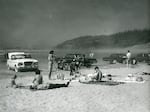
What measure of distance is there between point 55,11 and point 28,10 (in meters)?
0.57

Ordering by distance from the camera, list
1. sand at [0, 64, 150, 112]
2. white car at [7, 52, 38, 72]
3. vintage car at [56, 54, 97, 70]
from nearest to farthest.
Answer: sand at [0, 64, 150, 112], white car at [7, 52, 38, 72], vintage car at [56, 54, 97, 70]

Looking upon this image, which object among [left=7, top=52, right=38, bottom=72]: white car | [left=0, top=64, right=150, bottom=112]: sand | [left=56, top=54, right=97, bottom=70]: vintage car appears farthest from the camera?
[left=56, top=54, right=97, bottom=70]: vintage car

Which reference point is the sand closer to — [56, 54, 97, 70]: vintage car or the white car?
the white car

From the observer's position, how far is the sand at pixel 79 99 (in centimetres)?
451

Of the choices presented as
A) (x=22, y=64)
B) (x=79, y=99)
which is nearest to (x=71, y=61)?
(x=22, y=64)

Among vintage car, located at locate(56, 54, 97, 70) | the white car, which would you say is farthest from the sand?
vintage car, located at locate(56, 54, 97, 70)

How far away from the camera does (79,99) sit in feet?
16.5

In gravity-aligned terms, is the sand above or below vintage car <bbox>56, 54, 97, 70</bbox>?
below

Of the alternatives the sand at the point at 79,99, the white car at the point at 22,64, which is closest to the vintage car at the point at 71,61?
the white car at the point at 22,64

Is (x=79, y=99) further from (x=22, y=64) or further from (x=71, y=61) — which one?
(x=71, y=61)

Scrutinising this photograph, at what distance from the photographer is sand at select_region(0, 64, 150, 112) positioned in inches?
178

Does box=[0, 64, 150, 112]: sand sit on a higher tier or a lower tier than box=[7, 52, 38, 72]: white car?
lower

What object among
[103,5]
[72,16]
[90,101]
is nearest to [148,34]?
[103,5]

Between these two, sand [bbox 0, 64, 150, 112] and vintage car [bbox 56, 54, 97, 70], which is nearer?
sand [bbox 0, 64, 150, 112]
